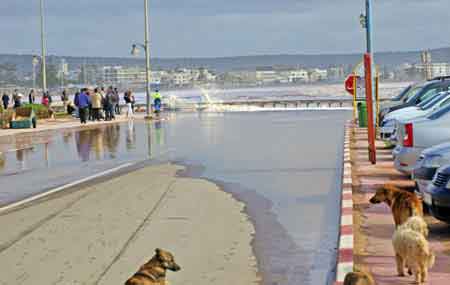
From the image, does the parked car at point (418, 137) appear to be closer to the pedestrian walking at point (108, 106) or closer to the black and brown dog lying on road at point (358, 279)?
the black and brown dog lying on road at point (358, 279)

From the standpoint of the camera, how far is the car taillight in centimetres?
1485

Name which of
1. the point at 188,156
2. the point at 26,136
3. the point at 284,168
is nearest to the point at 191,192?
the point at 284,168

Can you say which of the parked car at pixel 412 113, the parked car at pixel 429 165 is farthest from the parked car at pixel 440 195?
the parked car at pixel 412 113

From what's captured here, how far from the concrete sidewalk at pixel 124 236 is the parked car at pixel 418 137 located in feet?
8.52

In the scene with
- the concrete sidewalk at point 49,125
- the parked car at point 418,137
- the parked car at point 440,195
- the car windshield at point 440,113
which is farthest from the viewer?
the concrete sidewalk at point 49,125

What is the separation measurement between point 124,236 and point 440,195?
3801mm

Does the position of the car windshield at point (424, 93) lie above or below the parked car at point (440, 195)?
above

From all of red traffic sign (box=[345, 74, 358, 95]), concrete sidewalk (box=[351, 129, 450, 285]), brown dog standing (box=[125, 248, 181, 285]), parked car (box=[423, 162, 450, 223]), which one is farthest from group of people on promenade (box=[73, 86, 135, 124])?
brown dog standing (box=[125, 248, 181, 285])

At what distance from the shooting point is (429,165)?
1216 centimetres

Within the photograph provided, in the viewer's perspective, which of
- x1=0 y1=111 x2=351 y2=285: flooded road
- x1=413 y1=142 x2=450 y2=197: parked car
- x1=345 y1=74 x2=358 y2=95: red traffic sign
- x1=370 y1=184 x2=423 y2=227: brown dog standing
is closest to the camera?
x1=370 y1=184 x2=423 y2=227: brown dog standing

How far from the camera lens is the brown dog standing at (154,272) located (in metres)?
7.92

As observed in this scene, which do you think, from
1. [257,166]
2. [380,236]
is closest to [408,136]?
[380,236]

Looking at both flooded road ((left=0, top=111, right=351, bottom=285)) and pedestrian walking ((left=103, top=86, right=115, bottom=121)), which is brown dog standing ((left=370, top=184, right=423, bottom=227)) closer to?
flooded road ((left=0, top=111, right=351, bottom=285))

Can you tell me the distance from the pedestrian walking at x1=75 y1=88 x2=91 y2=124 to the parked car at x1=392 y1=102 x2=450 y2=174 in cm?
3033
